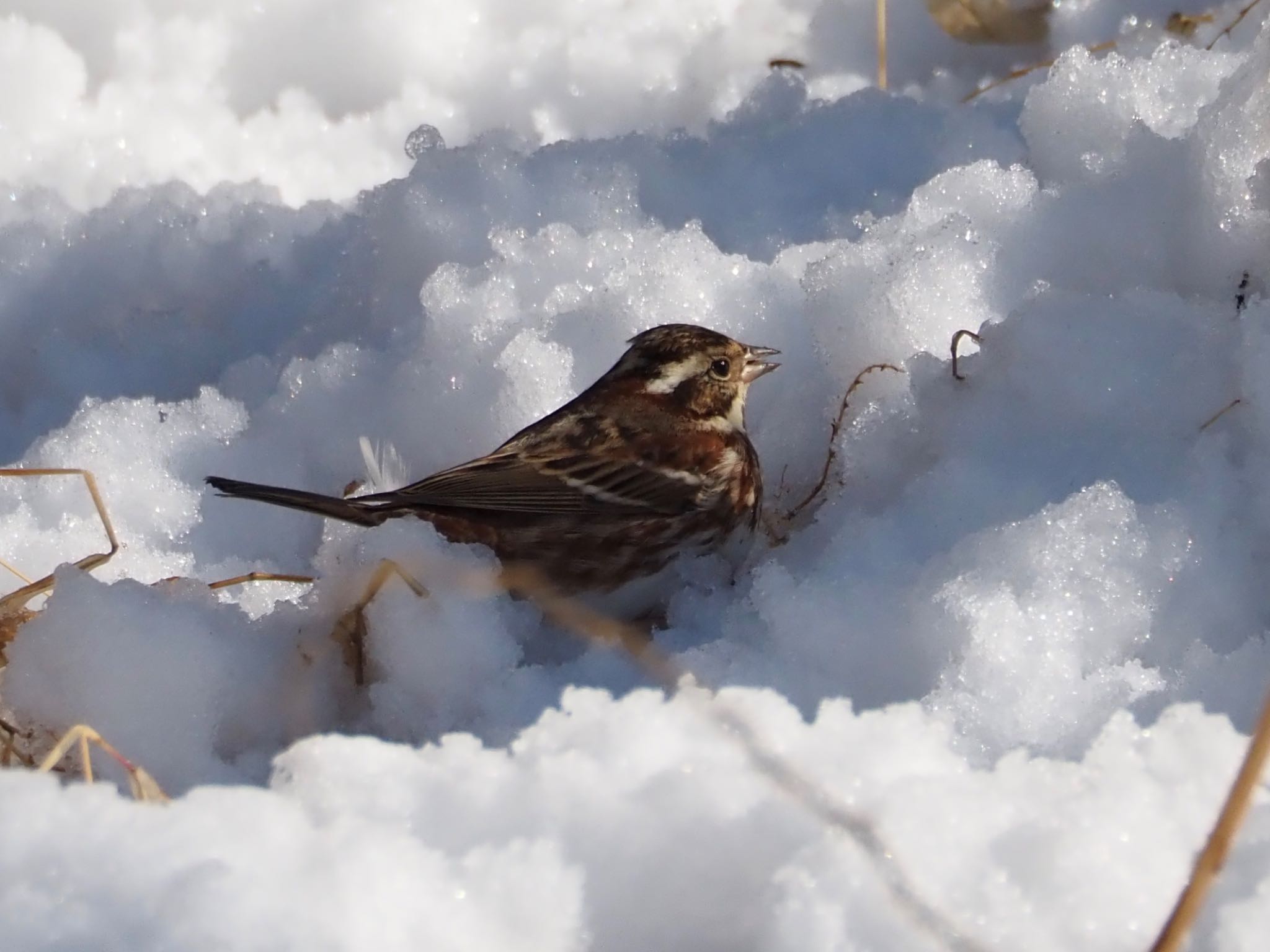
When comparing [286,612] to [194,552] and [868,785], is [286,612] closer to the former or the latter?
[194,552]

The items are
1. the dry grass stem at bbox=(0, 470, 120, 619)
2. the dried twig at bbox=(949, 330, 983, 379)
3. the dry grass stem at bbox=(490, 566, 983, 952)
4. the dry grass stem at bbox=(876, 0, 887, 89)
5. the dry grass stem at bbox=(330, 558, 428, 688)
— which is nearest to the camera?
the dry grass stem at bbox=(490, 566, 983, 952)

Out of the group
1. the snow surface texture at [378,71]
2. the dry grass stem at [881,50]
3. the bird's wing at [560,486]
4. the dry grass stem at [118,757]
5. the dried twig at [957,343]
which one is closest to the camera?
the dry grass stem at [118,757]

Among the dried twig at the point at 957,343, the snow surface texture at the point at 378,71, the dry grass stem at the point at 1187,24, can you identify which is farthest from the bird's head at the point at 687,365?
the dry grass stem at the point at 1187,24

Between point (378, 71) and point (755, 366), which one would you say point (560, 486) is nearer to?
point (755, 366)

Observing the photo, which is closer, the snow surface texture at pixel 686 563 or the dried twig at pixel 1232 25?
the snow surface texture at pixel 686 563

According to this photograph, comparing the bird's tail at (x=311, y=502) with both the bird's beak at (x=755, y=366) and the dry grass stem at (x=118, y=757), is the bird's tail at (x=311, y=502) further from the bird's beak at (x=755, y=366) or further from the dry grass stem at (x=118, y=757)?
the bird's beak at (x=755, y=366)

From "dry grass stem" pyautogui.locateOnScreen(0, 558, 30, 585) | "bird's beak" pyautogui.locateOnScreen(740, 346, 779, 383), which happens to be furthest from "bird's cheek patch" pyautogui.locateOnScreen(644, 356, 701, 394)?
"dry grass stem" pyautogui.locateOnScreen(0, 558, 30, 585)

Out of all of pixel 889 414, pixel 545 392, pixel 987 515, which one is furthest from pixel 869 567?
pixel 545 392

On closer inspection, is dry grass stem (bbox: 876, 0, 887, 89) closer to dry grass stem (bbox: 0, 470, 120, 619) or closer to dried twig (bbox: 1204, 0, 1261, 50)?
dried twig (bbox: 1204, 0, 1261, 50)
